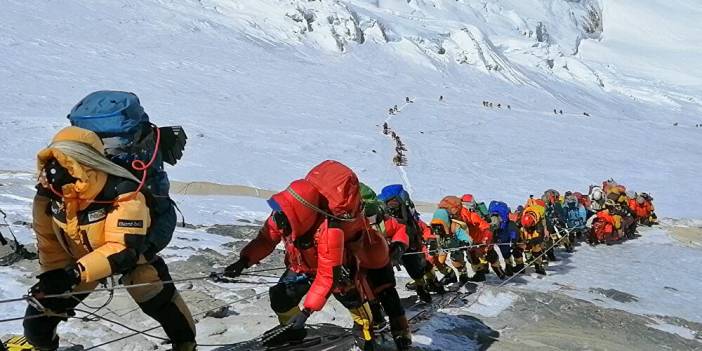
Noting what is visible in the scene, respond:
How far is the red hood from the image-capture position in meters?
4.35

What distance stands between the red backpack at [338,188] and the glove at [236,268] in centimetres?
76

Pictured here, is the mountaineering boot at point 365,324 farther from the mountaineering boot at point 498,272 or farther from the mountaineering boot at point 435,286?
the mountaineering boot at point 498,272

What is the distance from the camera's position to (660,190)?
Result: 87.9 feet

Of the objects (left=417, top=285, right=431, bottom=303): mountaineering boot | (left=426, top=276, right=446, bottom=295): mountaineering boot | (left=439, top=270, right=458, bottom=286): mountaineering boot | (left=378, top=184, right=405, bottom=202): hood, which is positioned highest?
(left=378, top=184, right=405, bottom=202): hood

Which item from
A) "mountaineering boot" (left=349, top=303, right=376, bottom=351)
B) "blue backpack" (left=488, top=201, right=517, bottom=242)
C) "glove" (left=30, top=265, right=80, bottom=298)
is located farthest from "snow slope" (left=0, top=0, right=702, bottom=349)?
"glove" (left=30, top=265, right=80, bottom=298)

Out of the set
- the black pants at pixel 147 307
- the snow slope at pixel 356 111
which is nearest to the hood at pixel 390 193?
the snow slope at pixel 356 111

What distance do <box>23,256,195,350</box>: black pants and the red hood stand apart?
82cm

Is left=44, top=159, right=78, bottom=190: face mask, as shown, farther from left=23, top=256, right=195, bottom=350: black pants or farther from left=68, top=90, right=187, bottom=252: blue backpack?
left=23, top=256, right=195, bottom=350: black pants

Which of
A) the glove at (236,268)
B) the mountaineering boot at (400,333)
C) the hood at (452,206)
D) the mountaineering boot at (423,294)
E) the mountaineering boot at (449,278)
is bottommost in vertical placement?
the mountaineering boot at (449,278)

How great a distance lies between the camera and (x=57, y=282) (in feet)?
11.1

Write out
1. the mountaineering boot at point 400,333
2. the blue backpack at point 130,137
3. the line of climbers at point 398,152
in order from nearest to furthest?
the blue backpack at point 130,137 → the mountaineering boot at point 400,333 → the line of climbers at point 398,152

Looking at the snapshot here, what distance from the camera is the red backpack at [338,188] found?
437 centimetres

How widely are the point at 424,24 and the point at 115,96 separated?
222ft

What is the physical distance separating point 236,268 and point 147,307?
76cm
